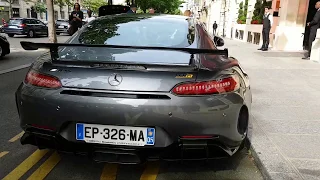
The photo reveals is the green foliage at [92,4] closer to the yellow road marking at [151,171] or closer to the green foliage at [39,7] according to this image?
the green foliage at [39,7]

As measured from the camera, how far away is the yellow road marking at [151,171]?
2.97 m

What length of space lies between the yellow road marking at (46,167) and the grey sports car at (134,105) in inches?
13.3

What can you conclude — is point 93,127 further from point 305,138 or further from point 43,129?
point 305,138

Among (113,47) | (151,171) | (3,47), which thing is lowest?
(151,171)

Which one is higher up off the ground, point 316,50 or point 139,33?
point 139,33

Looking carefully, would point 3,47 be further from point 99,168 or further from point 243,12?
point 243,12

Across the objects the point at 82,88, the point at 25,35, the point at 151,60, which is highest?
the point at 151,60

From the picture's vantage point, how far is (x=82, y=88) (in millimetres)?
2504

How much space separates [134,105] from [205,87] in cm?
56

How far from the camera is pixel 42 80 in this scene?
2645 mm

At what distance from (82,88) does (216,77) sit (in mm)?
1050

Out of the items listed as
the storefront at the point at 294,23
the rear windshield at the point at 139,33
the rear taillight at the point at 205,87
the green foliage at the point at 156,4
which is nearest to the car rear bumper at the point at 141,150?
the rear taillight at the point at 205,87

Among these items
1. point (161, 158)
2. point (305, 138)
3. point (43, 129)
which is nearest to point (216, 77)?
point (161, 158)

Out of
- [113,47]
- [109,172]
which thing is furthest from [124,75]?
[109,172]
